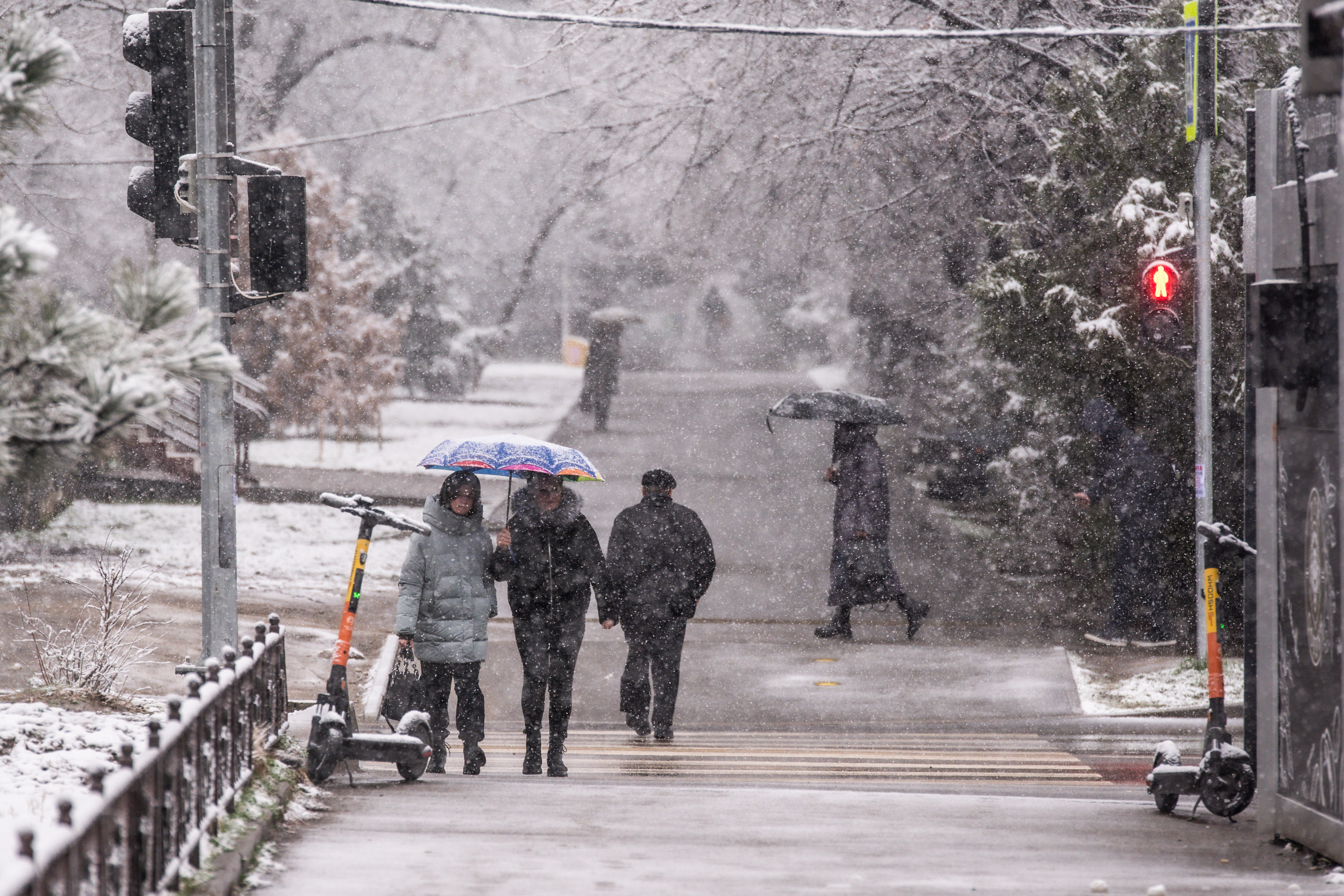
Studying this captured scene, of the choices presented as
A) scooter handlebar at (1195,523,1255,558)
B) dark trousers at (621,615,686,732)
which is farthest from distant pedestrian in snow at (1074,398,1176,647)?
scooter handlebar at (1195,523,1255,558)

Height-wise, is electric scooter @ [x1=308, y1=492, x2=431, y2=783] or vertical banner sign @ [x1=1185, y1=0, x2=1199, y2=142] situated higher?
vertical banner sign @ [x1=1185, y1=0, x2=1199, y2=142]

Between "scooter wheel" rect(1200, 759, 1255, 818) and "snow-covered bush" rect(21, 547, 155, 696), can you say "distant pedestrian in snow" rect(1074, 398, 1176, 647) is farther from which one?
"snow-covered bush" rect(21, 547, 155, 696)

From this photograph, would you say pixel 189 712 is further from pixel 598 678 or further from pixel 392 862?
pixel 598 678

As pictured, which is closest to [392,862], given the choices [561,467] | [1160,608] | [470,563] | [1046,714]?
[470,563]

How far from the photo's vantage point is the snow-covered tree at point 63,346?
3.29 m

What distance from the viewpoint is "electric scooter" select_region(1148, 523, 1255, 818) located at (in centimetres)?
674

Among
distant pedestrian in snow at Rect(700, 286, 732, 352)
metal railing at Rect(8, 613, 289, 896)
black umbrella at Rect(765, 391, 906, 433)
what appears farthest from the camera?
distant pedestrian in snow at Rect(700, 286, 732, 352)

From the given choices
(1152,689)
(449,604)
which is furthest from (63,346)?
(1152,689)

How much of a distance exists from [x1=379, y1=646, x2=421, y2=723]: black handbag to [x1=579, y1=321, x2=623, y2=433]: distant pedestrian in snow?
23176 mm

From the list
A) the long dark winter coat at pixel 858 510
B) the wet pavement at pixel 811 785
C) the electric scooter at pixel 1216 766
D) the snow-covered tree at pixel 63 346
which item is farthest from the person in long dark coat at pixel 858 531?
the snow-covered tree at pixel 63 346

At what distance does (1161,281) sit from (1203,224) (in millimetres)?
641

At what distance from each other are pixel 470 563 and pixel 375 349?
788 inches

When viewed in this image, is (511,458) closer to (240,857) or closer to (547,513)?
(547,513)

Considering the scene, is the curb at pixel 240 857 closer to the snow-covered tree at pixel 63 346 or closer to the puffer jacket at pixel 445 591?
the snow-covered tree at pixel 63 346
